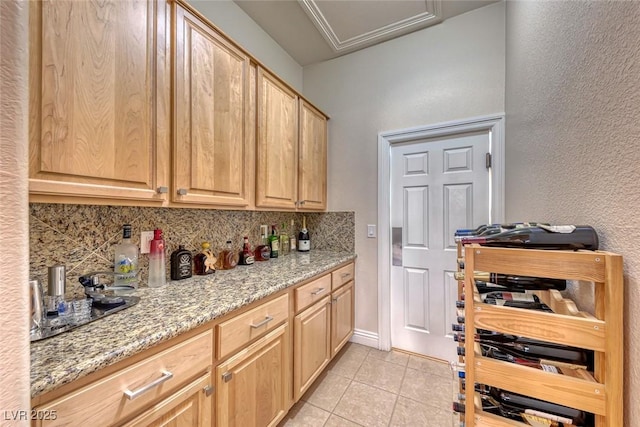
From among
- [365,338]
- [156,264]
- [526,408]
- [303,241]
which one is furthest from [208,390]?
[365,338]

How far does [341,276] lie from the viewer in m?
2.10

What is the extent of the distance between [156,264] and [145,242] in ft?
0.49

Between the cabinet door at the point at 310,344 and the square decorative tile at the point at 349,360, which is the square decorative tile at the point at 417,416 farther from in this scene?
the cabinet door at the point at 310,344

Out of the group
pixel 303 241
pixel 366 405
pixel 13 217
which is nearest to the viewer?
pixel 13 217

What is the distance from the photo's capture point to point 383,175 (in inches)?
89.0

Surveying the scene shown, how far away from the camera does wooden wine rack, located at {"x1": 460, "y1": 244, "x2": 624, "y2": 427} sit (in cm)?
53

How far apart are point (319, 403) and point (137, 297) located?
4.41 feet

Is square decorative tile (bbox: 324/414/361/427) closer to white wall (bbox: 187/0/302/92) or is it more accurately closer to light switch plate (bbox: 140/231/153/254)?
light switch plate (bbox: 140/231/153/254)

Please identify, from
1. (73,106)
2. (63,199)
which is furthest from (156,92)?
(63,199)

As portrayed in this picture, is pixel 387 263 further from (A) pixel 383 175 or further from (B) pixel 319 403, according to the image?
(B) pixel 319 403

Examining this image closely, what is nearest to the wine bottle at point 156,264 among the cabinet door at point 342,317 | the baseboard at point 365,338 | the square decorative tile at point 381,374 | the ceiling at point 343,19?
the cabinet door at point 342,317

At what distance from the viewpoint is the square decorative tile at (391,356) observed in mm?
2100

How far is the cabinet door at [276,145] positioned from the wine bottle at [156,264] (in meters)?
0.62

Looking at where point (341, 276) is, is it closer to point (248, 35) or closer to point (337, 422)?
point (337, 422)
